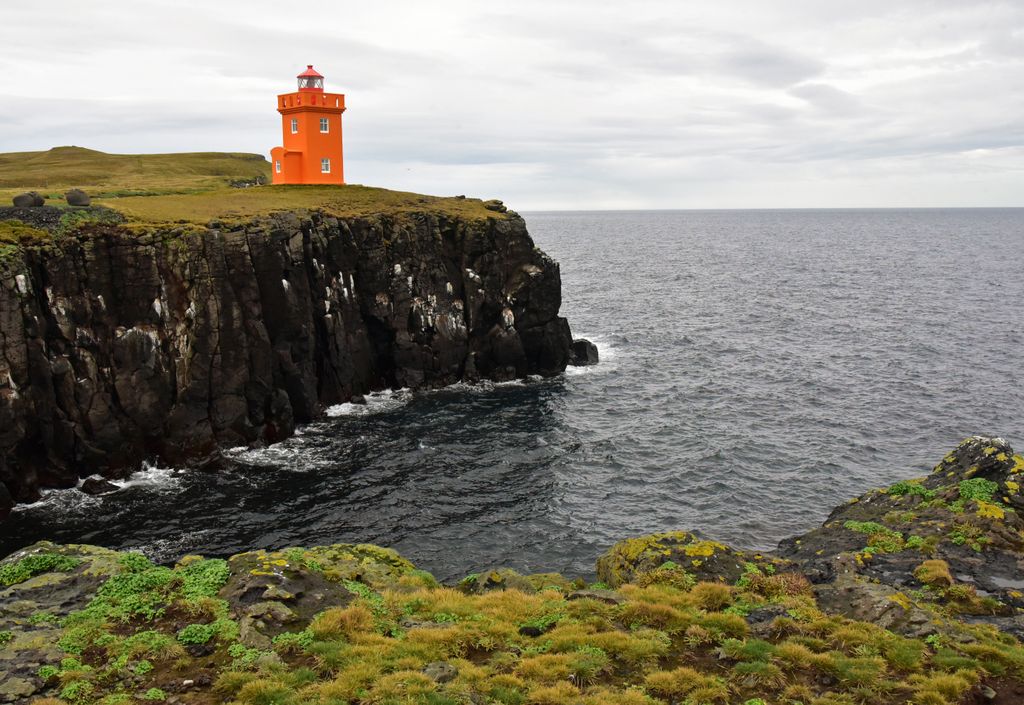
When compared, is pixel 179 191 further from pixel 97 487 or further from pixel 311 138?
pixel 97 487

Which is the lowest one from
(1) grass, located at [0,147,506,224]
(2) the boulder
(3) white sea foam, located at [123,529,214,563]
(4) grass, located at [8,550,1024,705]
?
(3) white sea foam, located at [123,529,214,563]

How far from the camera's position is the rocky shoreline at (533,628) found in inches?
658

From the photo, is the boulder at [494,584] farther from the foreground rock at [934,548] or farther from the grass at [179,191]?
the grass at [179,191]

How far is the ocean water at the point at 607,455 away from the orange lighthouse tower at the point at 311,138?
34.5 metres

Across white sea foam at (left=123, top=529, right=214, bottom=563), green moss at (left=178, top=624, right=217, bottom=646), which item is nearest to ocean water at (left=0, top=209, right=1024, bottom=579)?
white sea foam at (left=123, top=529, right=214, bottom=563)

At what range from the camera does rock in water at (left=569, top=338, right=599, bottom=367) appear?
75.2 meters

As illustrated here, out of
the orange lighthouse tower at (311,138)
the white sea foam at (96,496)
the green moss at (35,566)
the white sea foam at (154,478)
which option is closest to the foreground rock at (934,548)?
the green moss at (35,566)

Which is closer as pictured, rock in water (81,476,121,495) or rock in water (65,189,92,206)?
rock in water (81,476,121,495)

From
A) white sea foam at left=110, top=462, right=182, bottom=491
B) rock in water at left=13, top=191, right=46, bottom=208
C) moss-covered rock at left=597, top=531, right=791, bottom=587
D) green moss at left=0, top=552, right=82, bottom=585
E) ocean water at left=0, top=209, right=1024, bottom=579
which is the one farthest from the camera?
rock in water at left=13, top=191, right=46, bottom=208

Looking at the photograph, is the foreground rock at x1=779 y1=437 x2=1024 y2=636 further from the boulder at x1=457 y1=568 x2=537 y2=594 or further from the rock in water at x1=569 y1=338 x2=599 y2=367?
the rock in water at x1=569 y1=338 x2=599 y2=367

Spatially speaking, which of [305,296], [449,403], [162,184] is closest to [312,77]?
[162,184]

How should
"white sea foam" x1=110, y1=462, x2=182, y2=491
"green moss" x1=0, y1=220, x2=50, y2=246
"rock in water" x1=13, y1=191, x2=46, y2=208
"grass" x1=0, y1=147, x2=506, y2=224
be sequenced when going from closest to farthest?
"white sea foam" x1=110, y1=462, x2=182, y2=491 → "green moss" x1=0, y1=220, x2=50, y2=246 → "rock in water" x1=13, y1=191, x2=46, y2=208 → "grass" x1=0, y1=147, x2=506, y2=224

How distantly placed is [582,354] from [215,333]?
37.8 metres

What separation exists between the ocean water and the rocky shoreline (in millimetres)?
11592
